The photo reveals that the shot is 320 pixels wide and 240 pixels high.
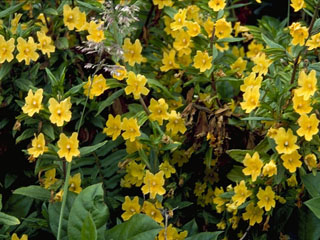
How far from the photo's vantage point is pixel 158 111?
2.37 metres

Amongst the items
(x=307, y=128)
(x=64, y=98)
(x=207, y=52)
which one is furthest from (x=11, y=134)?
(x=307, y=128)

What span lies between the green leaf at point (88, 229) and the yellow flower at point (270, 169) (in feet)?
1.94

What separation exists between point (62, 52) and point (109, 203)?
0.68m

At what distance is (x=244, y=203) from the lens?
7.63 ft

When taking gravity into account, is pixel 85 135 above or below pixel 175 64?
below

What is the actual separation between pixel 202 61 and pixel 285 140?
516 mm

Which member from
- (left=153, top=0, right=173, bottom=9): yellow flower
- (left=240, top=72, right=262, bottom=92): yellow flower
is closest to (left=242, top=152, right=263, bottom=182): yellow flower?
(left=240, top=72, right=262, bottom=92): yellow flower

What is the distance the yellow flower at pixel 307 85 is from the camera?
6.74ft

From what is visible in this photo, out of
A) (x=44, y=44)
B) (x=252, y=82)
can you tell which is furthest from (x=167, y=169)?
(x=44, y=44)

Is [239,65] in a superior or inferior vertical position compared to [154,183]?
superior

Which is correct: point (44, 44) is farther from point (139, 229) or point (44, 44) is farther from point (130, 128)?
point (139, 229)

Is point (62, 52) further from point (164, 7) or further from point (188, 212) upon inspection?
point (188, 212)

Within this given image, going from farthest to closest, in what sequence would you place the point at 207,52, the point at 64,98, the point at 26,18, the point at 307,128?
the point at 26,18 < the point at 207,52 < the point at 64,98 < the point at 307,128

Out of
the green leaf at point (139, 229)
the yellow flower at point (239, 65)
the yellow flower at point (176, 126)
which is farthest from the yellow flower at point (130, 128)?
the yellow flower at point (239, 65)
